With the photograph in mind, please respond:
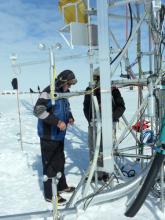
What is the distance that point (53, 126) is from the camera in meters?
5.41

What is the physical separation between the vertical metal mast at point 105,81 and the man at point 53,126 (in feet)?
2.33

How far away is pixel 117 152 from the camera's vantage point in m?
5.26

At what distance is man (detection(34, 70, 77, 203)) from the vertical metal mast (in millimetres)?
709

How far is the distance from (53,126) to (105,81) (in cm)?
114

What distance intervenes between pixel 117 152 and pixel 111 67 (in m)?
1.18

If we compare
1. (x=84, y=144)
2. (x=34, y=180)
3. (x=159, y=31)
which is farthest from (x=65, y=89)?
(x=84, y=144)

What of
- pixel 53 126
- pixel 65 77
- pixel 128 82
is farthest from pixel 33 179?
pixel 128 82

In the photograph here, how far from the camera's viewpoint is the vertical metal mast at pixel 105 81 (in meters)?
4.55

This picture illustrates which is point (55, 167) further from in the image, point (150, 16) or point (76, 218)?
point (150, 16)

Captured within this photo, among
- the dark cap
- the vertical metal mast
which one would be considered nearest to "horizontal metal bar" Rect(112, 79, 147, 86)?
the vertical metal mast

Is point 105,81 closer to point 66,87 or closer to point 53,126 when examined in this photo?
point 66,87

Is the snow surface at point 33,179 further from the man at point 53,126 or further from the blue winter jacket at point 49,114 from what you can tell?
the blue winter jacket at point 49,114

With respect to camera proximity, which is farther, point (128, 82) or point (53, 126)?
point (53, 126)

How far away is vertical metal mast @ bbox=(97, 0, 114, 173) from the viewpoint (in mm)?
4551
